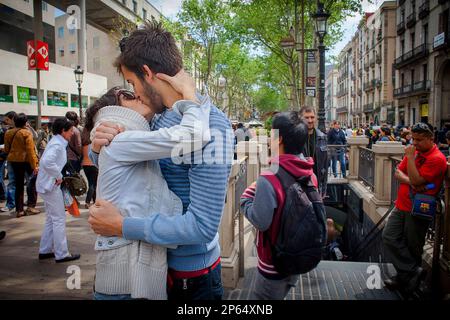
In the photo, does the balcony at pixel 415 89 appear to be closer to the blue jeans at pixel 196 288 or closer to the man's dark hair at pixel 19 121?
the man's dark hair at pixel 19 121

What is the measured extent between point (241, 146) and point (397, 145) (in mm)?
3061

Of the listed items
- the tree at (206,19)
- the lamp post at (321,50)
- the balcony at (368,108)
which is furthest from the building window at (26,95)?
the balcony at (368,108)

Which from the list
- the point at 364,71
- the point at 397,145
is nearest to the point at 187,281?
the point at 397,145

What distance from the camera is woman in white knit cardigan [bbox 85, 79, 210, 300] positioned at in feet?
4.21

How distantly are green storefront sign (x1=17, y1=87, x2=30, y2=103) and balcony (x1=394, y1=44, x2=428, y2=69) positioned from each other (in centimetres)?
3395

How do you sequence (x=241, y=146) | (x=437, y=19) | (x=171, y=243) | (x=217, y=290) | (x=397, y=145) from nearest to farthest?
(x=171, y=243), (x=217, y=290), (x=241, y=146), (x=397, y=145), (x=437, y=19)

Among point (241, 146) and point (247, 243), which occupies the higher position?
point (241, 146)

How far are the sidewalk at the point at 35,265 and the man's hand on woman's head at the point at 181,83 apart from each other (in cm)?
311

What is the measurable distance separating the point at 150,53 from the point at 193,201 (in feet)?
2.03

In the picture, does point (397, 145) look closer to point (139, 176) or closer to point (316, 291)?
point (316, 291)

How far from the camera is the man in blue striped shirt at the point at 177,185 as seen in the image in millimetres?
1313

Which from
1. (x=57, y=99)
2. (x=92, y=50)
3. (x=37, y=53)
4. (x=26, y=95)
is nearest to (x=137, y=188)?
(x=37, y=53)

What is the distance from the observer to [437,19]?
31.0m

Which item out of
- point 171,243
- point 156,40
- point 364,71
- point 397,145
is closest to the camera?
point 171,243
